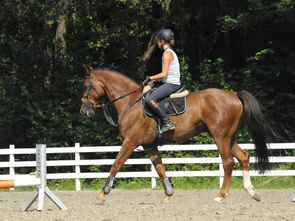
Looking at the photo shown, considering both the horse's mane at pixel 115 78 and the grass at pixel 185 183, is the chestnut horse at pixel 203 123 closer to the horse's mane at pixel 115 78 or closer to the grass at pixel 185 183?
the horse's mane at pixel 115 78

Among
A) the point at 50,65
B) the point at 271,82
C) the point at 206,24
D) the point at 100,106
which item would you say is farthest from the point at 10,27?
the point at 100,106

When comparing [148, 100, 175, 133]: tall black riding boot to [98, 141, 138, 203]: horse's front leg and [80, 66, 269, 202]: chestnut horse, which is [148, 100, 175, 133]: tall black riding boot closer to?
[80, 66, 269, 202]: chestnut horse

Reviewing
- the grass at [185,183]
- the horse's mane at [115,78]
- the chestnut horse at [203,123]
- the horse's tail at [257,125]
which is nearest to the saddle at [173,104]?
the chestnut horse at [203,123]

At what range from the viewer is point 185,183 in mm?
19203

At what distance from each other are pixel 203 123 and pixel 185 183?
22.4 feet

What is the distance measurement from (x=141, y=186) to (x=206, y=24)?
9.24 metres

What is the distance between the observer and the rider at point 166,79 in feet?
40.0

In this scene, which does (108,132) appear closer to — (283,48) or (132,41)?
(132,41)

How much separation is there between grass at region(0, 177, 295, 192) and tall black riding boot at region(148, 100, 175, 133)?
6289 mm

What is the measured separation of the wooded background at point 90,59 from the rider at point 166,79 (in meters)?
9.71

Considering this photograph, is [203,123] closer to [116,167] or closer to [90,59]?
[116,167]

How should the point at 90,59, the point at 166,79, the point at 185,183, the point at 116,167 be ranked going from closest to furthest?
the point at 116,167 < the point at 166,79 < the point at 185,183 < the point at 90,59

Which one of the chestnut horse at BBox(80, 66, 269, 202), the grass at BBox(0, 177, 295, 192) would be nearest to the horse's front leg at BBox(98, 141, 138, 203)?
the chestnut horse at BBox(80, 66, 269, 202)

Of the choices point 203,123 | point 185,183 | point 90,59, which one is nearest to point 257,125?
point 203,123
